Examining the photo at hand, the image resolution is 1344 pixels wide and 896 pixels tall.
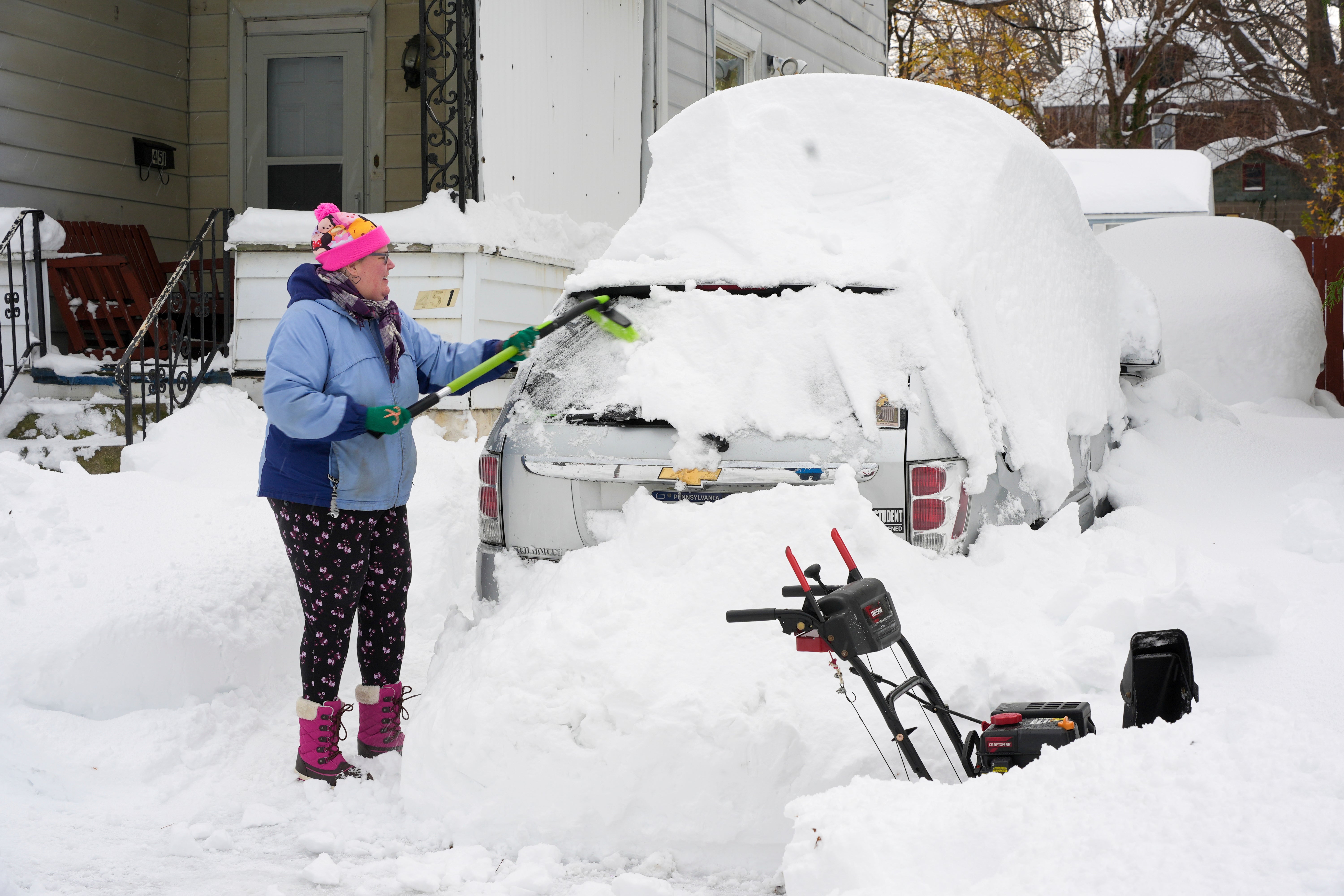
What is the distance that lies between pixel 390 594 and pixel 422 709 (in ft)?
1.90

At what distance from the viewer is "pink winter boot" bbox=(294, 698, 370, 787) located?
13.3 feet

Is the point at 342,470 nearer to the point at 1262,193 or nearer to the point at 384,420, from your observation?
the point at 384,420

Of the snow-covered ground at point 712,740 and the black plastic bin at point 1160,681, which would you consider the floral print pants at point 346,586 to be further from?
the black plastic bin at point 1160,681

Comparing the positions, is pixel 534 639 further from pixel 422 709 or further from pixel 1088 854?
pixel 1088 854

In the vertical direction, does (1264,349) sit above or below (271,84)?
below

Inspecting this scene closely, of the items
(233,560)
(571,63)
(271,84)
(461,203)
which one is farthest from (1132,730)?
(271,84)

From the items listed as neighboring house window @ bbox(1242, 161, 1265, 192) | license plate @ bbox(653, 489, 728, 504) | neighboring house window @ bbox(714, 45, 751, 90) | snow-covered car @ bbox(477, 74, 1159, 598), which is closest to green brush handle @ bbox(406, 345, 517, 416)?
snow-covered car @ bbox(477, 74, 1159, 598)

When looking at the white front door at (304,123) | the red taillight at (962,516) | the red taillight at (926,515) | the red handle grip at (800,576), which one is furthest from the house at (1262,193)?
the red handle grip at (800,576)

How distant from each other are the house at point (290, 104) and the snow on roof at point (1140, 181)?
464 cm

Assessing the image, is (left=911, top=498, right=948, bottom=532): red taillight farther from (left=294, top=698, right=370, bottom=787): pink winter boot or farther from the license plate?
(left=294, top=698, right=370, bottom=787): pink winter boot

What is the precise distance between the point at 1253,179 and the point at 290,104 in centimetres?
4046

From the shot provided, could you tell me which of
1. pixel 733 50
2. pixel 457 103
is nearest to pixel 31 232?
pixel 457 103

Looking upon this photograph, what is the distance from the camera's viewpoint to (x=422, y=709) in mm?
3844

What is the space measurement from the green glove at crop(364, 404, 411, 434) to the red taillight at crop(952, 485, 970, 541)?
1791mm
